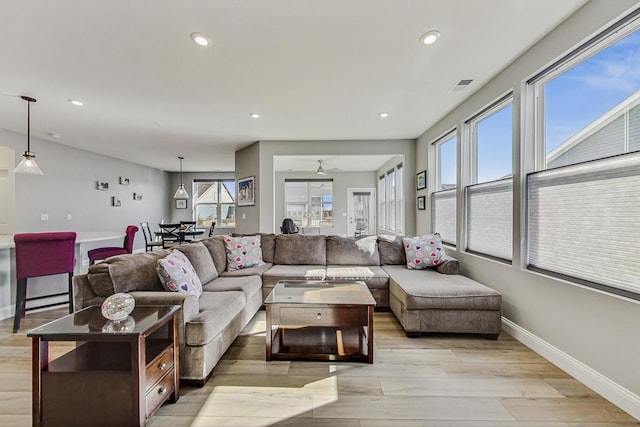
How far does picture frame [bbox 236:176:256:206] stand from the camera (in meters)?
5.49

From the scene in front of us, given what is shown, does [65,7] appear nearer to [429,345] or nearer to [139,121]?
[139,121]

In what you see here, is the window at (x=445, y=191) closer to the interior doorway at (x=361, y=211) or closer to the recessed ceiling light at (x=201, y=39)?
the recessed ceiling light at (x=201, y=39)

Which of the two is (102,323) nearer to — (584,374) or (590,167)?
(584,374)

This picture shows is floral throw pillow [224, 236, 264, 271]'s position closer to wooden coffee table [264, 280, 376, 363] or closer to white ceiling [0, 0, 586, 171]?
wooden coffee table [264, 280, 376, 363]

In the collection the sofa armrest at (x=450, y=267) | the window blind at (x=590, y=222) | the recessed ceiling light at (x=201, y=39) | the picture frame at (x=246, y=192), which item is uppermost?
the recessed ceiling light at (x=201, y=39)

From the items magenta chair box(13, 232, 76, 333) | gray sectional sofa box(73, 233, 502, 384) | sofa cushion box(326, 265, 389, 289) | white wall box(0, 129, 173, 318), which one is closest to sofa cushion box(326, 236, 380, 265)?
gray sectional sofa box(73, 233, 502, 384)

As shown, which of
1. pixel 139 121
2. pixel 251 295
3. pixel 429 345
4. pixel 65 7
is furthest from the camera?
pixel 139 121

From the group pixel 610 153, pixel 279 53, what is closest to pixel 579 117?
pixel 610 153

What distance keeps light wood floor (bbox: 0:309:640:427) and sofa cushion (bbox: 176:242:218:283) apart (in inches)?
34.6

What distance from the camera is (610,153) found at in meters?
1.88

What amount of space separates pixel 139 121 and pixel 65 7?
8.10 ft

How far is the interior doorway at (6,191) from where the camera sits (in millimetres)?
4605

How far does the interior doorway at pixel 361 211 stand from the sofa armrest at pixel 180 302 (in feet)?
23.4

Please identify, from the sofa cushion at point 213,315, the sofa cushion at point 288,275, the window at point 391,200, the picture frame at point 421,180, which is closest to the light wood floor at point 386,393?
the sofa cushion at point 213,315
